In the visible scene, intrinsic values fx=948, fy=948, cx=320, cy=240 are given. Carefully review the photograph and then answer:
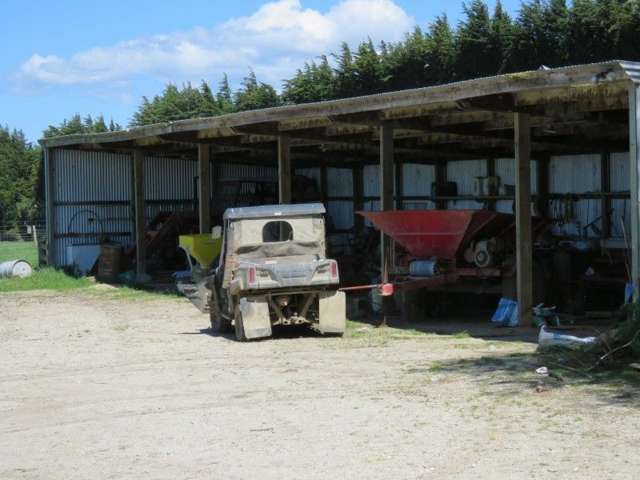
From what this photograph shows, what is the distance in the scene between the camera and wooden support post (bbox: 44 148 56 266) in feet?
86.5

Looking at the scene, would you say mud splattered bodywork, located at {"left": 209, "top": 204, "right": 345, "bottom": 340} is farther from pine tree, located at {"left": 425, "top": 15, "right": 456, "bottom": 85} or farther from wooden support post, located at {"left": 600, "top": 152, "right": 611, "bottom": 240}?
pine tree, located at {"left": 425, "top": 15, "right": 456, "bottom": 85}

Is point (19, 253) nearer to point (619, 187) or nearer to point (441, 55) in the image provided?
point (441, 55)

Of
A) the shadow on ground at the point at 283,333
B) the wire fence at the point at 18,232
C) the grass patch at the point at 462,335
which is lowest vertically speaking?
the shadow on ground at the point at 283,333

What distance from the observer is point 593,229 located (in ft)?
68.5

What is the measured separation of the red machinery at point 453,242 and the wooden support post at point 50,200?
13.5m

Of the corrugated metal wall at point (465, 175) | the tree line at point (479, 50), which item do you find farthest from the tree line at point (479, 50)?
the corrugated metal wall at point (465, 175)

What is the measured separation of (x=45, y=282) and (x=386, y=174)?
1174 cm

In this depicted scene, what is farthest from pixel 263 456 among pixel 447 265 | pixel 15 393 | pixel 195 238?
pixel 195 238

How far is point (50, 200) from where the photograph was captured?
26359 mm

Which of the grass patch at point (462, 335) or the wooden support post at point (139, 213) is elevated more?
the wooden support post at point (139, 213)

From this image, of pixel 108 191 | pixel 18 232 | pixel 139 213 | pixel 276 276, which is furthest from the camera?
pixel 18 232

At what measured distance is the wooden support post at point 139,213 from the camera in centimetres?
2506

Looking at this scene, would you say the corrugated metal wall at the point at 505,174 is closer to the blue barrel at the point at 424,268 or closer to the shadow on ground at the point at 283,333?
the blue barrel at the point at 424,268

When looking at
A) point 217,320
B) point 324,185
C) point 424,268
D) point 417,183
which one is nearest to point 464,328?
point 424,268
